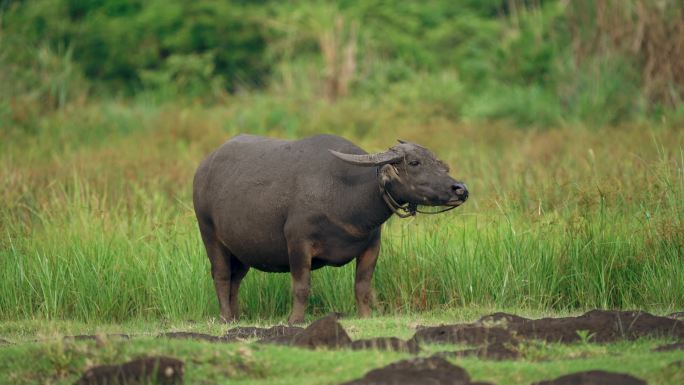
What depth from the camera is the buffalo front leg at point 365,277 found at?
9.41 m

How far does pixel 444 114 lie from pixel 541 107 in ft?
6.83

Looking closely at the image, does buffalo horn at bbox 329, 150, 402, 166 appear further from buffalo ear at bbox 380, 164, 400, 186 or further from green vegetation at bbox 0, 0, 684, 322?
green vegetation at bbox 0, 0, 684, 322

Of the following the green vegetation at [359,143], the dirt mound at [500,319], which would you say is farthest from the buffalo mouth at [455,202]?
the dirt mound at [500,319]

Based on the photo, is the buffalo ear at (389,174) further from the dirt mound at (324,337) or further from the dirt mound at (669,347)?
the dirt mound at (669,347)

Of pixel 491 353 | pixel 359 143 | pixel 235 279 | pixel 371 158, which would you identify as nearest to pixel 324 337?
pixel 491 353

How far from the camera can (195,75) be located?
26047 millimetres

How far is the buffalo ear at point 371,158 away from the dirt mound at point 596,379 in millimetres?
3115

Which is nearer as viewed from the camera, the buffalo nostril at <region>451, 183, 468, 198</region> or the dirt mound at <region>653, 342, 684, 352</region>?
the dirt mound at <region>653, 342, 684, 352</region>

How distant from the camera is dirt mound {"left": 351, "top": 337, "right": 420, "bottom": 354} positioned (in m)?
7.14

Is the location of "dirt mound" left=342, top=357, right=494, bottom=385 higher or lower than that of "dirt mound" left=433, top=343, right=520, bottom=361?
higher

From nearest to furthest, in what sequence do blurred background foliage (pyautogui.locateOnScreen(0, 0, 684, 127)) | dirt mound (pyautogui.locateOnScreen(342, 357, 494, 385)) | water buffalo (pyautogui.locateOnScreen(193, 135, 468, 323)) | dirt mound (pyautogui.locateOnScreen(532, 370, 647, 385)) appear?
1. dirt mound (pyautogui.locateOnScreen(532, 370, 647, 385))
2. dirt mound (pyautogui.locateOnScreen(342, 357, 494, 385))
3. water buffalo (pyautogui.locateOnScreen(193, 135, 468, 323))
4. blurred background foliage (pyautogui.locateOnScreen(0, 0, 684, 127))

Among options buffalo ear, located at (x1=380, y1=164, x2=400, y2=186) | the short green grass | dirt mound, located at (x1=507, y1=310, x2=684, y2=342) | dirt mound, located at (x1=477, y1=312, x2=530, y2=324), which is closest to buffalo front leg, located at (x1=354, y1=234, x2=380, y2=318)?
buffalo ear, located at (x1=380, y1=164, x2=400, y2=186)

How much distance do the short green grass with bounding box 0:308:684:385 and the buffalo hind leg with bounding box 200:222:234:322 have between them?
283 centimetres

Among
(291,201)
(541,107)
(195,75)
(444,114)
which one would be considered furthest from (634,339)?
(195,75)
